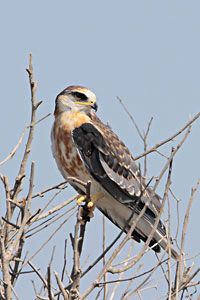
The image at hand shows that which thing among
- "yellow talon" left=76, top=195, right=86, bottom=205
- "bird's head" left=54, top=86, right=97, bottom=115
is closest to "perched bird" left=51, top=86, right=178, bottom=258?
"bird's head" left=54, top=86, right=97, bottom=115

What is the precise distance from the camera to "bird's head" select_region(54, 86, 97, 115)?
610 centimetres

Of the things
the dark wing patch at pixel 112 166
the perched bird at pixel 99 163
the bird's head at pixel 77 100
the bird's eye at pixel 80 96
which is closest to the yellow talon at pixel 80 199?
the perched bird at pixel 99 163

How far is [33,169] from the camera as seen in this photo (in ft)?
11.8

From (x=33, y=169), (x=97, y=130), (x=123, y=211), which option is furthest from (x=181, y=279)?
(x=97, y=130)

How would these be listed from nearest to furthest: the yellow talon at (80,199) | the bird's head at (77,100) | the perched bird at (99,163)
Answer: the yellow talon at (80,199) → the perched bird at (99,163) → the bird's head at (77,100)

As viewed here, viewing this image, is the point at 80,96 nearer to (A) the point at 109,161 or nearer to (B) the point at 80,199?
(A) the point at 109,161

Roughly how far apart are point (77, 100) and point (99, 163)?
726 millimetres

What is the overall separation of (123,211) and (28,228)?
1.91m

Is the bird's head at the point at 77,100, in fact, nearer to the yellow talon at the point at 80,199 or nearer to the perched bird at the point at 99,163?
the perched bird at the point at 99,163

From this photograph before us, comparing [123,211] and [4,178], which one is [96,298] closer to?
[4,178]

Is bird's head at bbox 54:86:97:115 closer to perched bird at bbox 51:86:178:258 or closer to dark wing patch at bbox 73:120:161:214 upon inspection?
perched bird at bbox 51:86:178:258

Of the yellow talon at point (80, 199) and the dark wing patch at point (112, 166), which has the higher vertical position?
the dark wing patch at point (112, 166)

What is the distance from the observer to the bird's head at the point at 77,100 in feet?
20.0

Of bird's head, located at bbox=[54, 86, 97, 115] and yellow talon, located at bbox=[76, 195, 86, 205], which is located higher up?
bird's head, located at bbox=[54, 86, 97, 115]
